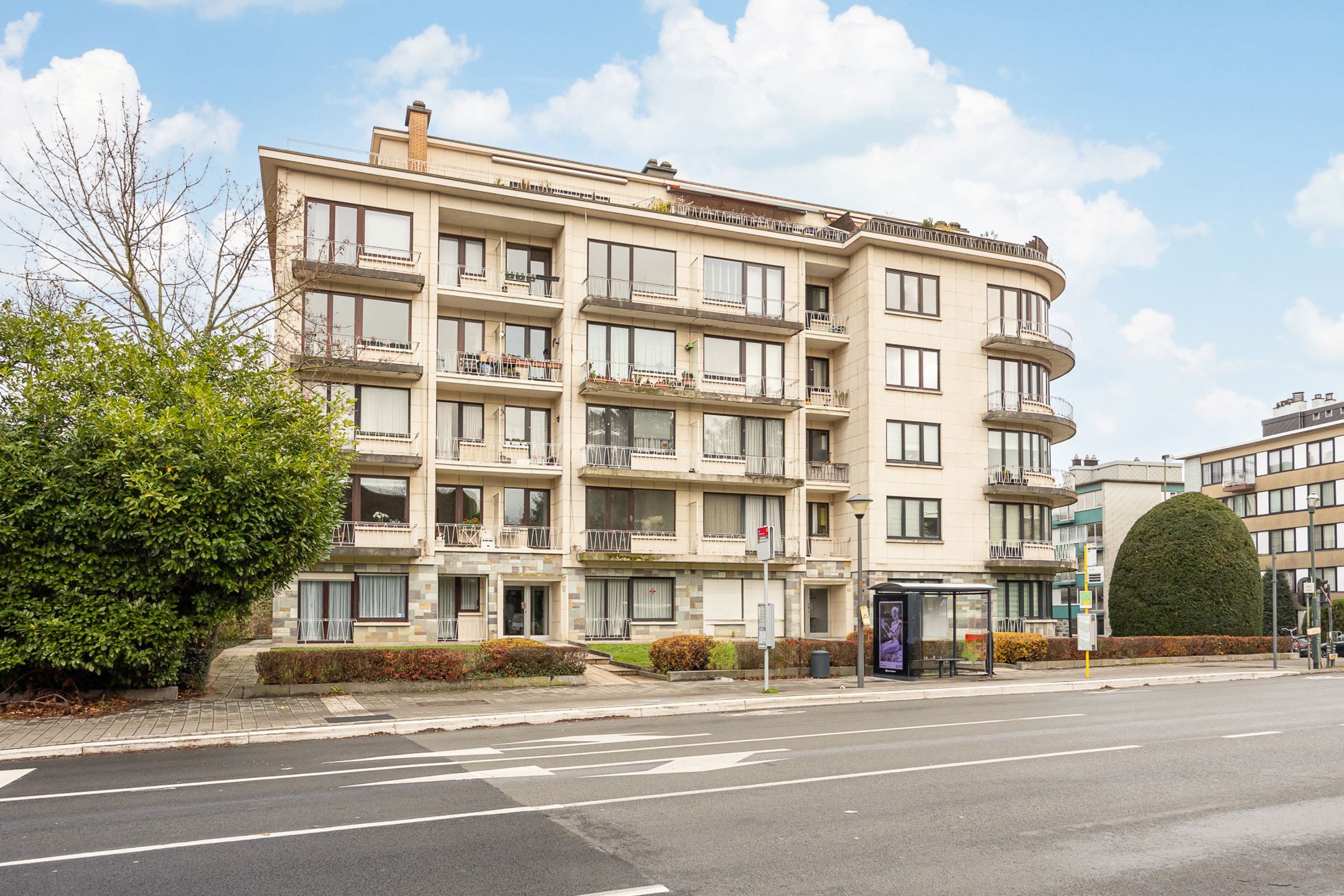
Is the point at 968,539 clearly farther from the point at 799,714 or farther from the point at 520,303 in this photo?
the point at 799,714

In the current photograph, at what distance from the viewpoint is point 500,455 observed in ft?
121

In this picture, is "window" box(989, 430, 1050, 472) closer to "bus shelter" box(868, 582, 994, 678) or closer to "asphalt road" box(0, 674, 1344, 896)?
"bus shelter" box(868, 582, 994, 678)

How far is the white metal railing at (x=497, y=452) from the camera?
1423 inches

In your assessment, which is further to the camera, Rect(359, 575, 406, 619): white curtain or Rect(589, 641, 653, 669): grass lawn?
Rect(359, 575, 406, 619): white curtain

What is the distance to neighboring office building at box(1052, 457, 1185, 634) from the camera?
81.7 metres

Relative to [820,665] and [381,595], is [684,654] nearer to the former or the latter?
[820,665]

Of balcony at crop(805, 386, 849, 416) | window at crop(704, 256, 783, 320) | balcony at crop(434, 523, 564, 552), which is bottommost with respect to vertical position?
balcony at crop(434, 523, 564, 552)

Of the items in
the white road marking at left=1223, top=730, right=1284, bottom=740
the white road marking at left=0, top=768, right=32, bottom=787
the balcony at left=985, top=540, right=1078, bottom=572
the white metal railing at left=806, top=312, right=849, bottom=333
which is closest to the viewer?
the white road marking at left=0, top=768, right=32, bottom=787

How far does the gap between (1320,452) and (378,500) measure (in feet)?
202

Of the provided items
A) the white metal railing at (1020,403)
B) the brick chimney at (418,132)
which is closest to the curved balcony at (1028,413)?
the white metal railing at (1020,403)

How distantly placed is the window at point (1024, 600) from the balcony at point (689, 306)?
45.2 feet

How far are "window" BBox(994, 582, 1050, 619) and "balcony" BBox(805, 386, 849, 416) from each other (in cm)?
962

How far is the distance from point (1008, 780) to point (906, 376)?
106 ft

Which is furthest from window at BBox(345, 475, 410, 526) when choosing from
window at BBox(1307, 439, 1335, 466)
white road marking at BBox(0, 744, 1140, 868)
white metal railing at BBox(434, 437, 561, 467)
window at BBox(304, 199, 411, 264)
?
window at BBox(1307, 439, 1335, 466)
